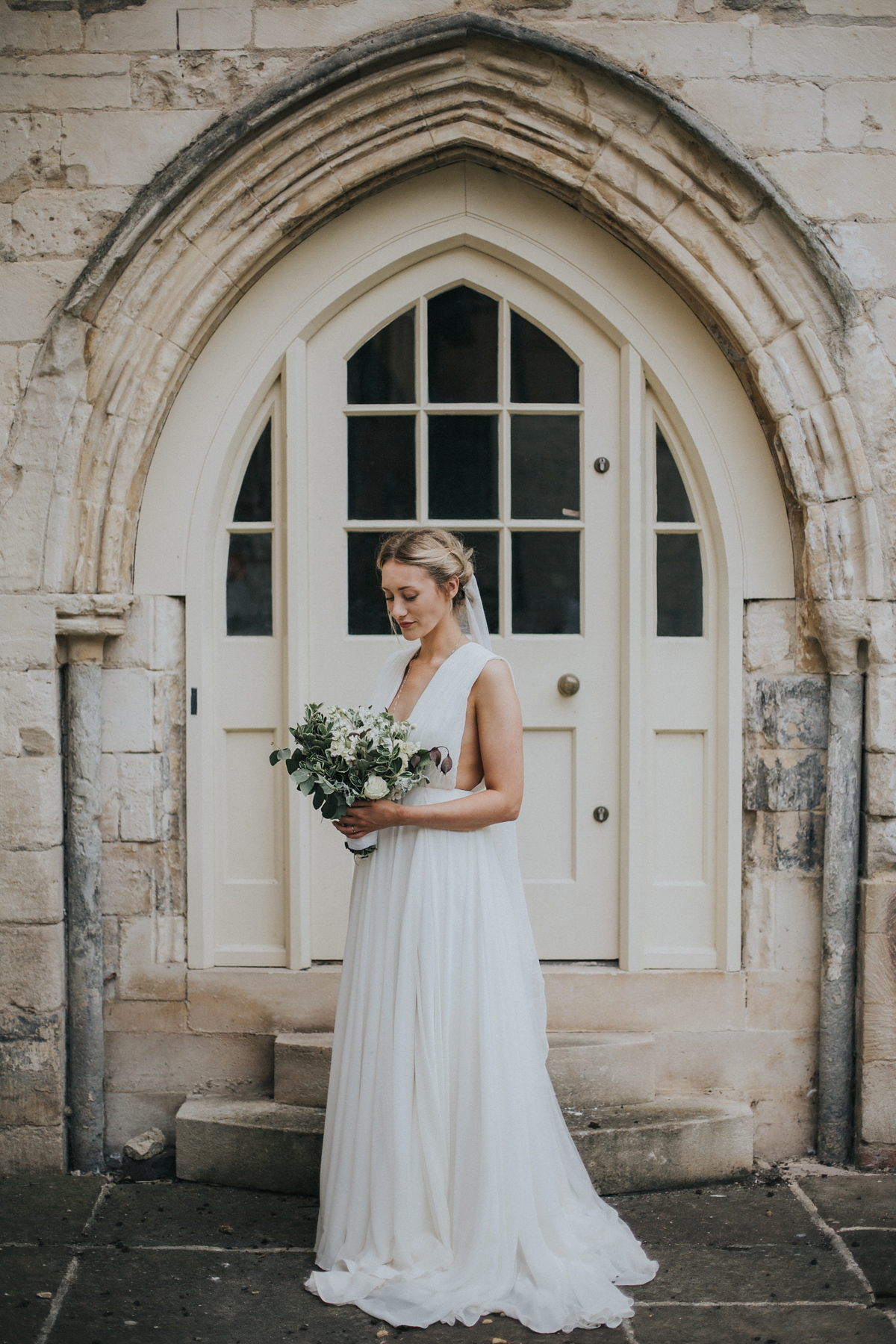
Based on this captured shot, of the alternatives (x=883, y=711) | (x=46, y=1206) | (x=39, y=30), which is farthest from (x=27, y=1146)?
(x=39, y=30)

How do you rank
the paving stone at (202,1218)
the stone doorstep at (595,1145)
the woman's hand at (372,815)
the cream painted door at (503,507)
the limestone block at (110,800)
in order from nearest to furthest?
the woman's hand at (372,815)
the paving stone at (202,1218)
the stone doorstep at (595,1145)
the limestone block at (110,800)
the cream painted door at (503,507)

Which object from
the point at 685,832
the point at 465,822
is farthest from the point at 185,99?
the point at 685,832

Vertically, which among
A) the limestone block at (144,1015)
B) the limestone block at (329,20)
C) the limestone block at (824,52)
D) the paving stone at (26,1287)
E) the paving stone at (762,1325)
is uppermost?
the limestone block at (329,20)

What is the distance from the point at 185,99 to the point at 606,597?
218cm

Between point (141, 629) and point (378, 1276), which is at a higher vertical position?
point (141, 629)

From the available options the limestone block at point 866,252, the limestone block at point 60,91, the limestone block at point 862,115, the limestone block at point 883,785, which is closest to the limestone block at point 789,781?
the limestone block at point 883,785

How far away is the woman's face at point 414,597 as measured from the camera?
2.76 metres

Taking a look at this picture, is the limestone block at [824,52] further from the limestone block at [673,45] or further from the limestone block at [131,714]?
the limestone block at [131,714]

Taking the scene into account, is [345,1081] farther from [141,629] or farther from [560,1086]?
[141,629]

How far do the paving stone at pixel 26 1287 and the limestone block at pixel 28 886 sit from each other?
3.22 ft

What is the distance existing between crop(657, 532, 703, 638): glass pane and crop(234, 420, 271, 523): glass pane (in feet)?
4.64

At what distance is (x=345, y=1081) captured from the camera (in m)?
2.82

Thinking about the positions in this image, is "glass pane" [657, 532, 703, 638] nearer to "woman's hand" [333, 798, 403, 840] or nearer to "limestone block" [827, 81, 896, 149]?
"limestone block" [827, 81, 896, 149]

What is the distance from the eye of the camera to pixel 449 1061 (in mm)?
2721
